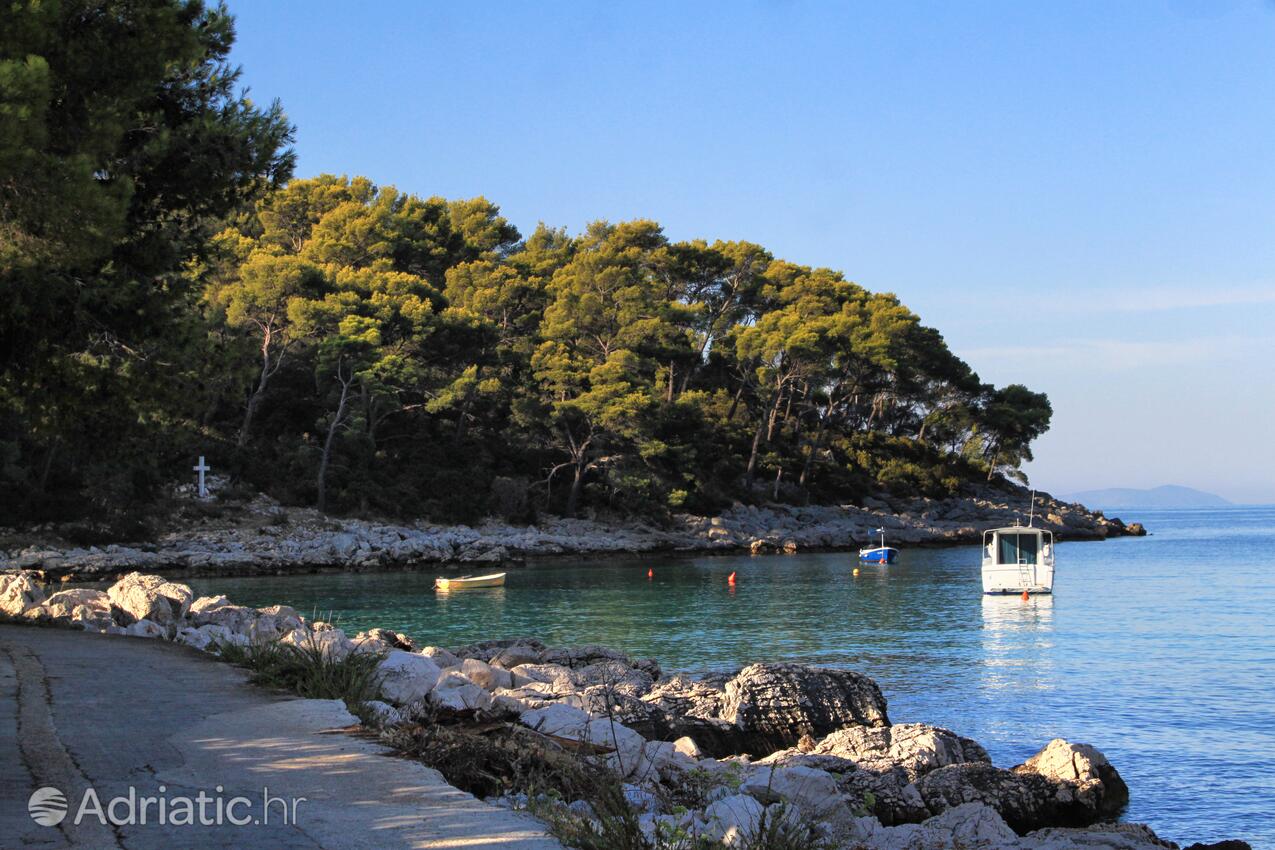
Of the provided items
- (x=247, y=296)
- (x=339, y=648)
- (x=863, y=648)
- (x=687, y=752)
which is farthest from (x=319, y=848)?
(x=247, y=296)

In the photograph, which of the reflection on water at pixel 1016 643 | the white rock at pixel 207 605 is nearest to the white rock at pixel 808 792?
the white rock at pixel 207 605

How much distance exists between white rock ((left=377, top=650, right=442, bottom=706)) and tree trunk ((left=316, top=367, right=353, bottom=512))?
35862 mm

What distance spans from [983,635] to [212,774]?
21.9 m

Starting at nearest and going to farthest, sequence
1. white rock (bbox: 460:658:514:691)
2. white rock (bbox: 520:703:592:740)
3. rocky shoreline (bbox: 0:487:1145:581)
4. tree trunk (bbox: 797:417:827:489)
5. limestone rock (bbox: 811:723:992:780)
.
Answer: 1. white rock (bbox: 520:703:592:740)
2. limestone rock (bbox: 811:723:992:780)
3. white rock (bbox: 460:658:514:691)
4. rocky shoreline (bbox: 0:487:1145:581)
5. tree trunk (bbox: 797:417:827:489)

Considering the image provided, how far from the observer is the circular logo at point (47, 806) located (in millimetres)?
5045

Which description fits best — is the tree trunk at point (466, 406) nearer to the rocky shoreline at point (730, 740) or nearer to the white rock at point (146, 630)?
the rocky shoreline at point (730, 740)

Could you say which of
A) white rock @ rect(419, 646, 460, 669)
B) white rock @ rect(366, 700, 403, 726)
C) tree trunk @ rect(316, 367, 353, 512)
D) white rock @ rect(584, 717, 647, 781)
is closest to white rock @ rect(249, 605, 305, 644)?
white rock @ rect(419, 646, 460, 669)

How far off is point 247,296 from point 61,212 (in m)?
35.7

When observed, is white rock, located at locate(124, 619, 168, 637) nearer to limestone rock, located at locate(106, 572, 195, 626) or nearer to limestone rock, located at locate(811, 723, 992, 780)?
limestone rock, located at locate(106, 572, 195, 626)

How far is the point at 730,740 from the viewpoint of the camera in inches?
456

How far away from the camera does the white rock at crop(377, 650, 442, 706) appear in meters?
8.84

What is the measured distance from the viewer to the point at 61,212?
9.44 m

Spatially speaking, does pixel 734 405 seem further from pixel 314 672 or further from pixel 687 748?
pixel 314 672

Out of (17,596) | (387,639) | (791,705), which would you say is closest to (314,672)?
(387,639)
